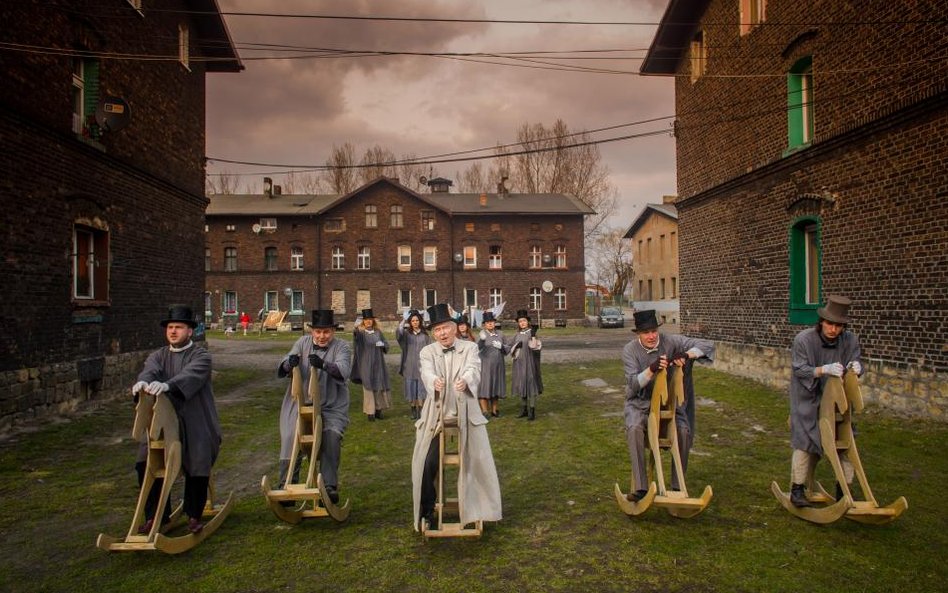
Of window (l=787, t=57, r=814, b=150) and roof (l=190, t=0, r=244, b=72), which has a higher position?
roof (l=190, t=0, r=244, b=72)

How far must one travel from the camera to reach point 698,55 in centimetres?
1742

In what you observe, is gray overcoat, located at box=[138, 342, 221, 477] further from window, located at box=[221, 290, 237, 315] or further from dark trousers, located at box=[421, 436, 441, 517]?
window, located at box=[221, 290, 237, 315]

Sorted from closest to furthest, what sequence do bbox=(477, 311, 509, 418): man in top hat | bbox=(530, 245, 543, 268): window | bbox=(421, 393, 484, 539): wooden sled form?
1. bbox=(421, 393, 484, 539): wooden sled
2. bbox=(477, 311, 509, 418): man in top hat
3. bbox=(530, 245, 543, 268): window

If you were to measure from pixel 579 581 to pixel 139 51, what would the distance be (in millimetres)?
14867

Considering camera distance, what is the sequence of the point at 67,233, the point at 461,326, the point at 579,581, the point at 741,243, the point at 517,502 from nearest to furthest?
the point at 579,581
the point at 517,502
the point at 461,326
the point at 67,233
the point at 741,243

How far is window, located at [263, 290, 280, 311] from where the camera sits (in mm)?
45000

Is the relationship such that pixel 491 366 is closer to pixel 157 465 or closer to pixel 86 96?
pixel 157 465

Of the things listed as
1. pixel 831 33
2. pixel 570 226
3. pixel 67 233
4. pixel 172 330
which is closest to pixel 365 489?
pixel 172 330

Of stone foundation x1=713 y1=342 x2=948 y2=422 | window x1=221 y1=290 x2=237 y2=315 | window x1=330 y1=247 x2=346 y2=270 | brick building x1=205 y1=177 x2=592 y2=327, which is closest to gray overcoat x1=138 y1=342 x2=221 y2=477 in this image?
stone foundation x1=713 y1=342 x2=948 y2=422

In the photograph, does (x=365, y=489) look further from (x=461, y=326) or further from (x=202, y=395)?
(x=461, y=326)

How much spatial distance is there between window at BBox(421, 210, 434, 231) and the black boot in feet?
132

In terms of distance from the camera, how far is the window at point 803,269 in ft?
41.5

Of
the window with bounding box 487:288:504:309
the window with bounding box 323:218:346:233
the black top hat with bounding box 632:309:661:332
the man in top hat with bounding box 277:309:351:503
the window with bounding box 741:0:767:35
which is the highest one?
the window with bounding box 741:0:767:35

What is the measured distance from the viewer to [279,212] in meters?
44.8
